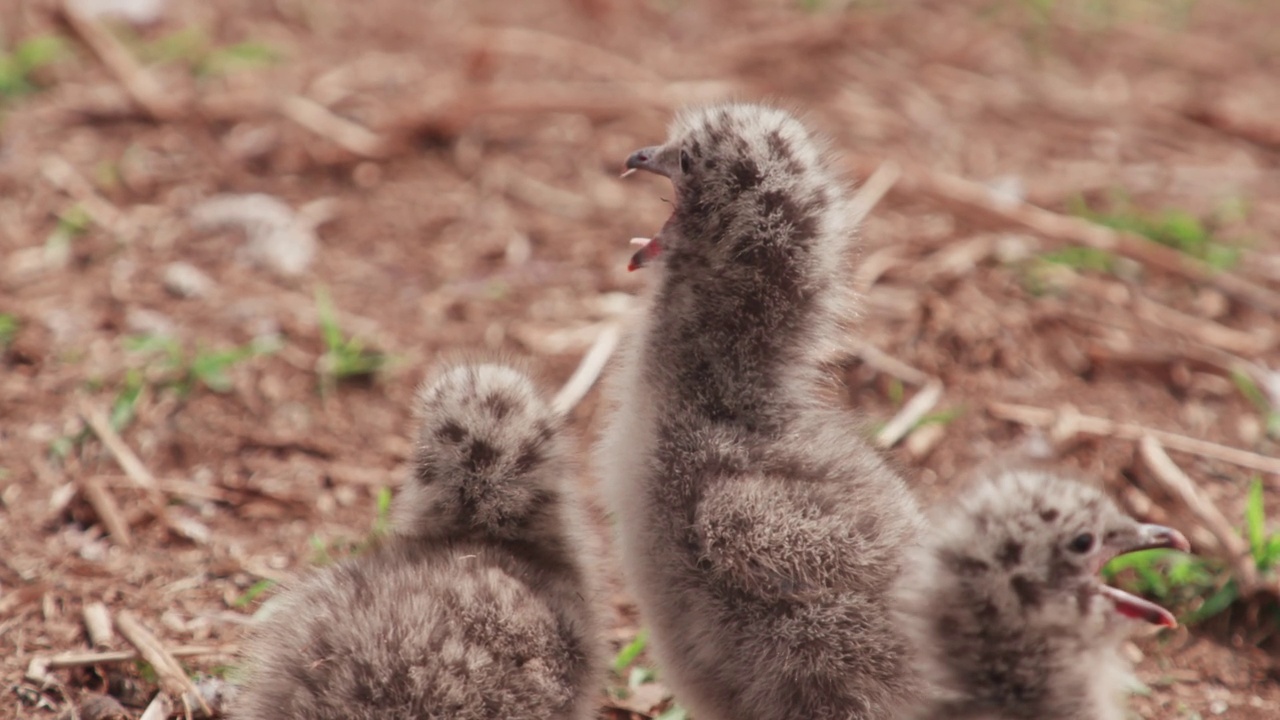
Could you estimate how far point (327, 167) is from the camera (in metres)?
7.74

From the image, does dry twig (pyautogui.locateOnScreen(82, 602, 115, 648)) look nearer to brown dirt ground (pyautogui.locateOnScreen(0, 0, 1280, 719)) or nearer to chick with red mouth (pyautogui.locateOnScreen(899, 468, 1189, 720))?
brown dirt ground (pyautogui.locateOnScreen(0, 0, 1280, 719))

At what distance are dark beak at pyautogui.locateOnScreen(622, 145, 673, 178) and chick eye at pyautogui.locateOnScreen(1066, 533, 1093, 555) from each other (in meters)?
1.56

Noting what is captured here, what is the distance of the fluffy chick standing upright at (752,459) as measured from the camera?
3.37 meters

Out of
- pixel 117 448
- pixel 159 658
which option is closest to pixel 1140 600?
pixel 159 658

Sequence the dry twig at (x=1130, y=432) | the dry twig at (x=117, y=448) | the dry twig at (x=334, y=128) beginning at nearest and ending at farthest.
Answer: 1. the dry twig at (x=117, y=448)
2. the dry twig at (x=1130, y=432)
3. the dry twig at (x=334, y=128)

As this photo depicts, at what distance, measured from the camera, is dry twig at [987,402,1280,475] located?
5.46 m

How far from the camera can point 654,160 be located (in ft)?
13.1

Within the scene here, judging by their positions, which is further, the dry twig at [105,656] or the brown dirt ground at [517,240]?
the brown dirt ground at [517,240]

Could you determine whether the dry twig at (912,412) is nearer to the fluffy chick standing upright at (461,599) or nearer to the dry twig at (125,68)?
the fluffy chick standing upright at (461,599)

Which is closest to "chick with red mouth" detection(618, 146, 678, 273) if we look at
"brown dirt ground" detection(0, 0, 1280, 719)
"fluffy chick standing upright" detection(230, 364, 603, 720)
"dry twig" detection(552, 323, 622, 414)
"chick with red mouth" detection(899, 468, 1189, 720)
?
"fluffy chick standing upright" detection(230, 364, 603, 720)

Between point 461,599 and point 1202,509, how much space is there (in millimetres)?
3028

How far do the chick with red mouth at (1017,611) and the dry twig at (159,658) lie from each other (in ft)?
6.98

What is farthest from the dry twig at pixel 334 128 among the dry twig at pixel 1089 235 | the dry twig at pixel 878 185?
the dry twig at pixel 1089 235

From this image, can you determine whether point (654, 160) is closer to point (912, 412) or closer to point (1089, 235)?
point (912, 412)
